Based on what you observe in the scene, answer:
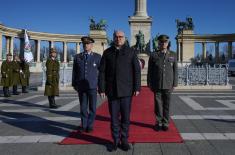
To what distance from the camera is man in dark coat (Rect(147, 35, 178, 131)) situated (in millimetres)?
8258

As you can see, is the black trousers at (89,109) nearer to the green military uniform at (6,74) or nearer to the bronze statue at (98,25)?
the green military uniform at (6,74)

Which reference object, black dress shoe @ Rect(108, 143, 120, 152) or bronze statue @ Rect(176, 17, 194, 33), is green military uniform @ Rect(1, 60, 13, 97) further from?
bronze statue @ Rect(176, 17, 194, 33)

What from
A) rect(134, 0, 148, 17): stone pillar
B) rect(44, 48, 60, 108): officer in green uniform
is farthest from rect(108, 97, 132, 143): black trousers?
rect(134, 0, 148, 17): stone pillar

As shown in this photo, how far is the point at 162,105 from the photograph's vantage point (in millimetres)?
8445

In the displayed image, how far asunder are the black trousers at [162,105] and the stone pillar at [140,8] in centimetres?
2422

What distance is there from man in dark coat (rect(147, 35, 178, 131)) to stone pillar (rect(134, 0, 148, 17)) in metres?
24.1

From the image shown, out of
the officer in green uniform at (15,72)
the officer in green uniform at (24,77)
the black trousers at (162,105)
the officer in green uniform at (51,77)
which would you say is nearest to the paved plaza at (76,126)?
the black trousers at (162,105)

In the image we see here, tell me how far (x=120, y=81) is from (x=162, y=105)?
217 cm

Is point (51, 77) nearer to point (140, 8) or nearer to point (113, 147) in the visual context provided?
point (113, 147)

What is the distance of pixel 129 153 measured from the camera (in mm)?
6242

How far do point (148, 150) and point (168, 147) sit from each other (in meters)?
0.43

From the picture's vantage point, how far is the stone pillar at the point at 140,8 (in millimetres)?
32062

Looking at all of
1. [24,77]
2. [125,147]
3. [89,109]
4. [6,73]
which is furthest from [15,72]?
[125,147]

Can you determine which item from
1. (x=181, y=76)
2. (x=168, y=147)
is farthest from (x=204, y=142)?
(x=181, y=76)
